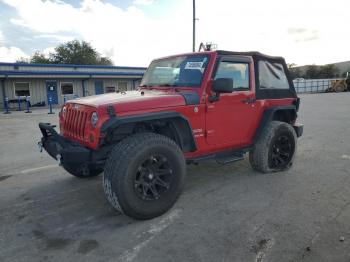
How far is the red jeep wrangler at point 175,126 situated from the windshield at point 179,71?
0.02 metres

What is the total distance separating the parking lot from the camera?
2904mm

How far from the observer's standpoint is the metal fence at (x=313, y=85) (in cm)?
4134

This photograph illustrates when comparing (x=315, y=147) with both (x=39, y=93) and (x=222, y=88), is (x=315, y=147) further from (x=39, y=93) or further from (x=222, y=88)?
(x=39, y=93)

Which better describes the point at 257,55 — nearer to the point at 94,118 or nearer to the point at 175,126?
the point at 175,126

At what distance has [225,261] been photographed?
2742mm

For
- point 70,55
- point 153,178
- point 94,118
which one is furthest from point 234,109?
point 70,55

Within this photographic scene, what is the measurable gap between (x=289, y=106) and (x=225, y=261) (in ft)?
11.4

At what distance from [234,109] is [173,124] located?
3.48 feet

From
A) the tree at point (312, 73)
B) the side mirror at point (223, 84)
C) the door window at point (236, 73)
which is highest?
the tree at point (312, 73)

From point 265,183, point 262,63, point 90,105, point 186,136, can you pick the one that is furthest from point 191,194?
point 262,63

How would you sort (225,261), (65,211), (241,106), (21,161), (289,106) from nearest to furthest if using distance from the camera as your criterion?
(225,261)
(65,211)
(241,106)
(289,106)
(21,161)

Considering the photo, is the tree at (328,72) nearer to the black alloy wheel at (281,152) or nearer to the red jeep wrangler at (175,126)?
the black alloy wheel at (281,152)

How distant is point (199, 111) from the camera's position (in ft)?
13.5

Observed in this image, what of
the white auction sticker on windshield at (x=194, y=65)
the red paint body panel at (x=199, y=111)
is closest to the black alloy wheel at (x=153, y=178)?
the red paint body panel at (x=199, y=111)
